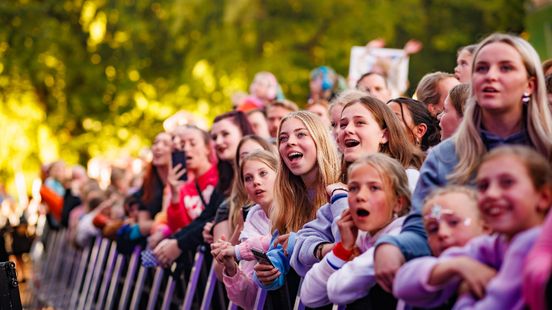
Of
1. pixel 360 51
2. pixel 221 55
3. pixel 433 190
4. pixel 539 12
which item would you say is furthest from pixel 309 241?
pixel 221 55

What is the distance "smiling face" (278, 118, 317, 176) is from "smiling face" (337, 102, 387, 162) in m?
0.69

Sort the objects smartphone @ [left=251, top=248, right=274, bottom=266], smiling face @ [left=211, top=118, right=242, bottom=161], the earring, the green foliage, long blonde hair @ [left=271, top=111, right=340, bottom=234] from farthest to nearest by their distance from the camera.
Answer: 1. the green foliage
2. smiling face @ [left=211, top=118, right=242, bottom=161]
3. long blonde hair @ [left=271, top=111, right=340, bottom=234]
4. smartphone @ [left=251, top=248, right=274, bottom=266]
5. the earring

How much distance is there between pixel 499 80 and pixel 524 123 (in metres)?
0.24

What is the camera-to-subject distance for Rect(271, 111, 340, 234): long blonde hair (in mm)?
8039

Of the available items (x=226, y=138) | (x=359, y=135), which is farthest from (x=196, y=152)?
(x=359, y=135)

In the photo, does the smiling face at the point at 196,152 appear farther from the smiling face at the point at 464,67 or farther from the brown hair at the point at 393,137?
the brown hair at the point at 393,137

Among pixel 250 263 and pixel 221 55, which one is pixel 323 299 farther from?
pixel 221 55

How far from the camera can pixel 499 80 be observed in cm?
567

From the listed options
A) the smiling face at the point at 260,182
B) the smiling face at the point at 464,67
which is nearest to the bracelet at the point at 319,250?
the smiling face at the point at 260,182

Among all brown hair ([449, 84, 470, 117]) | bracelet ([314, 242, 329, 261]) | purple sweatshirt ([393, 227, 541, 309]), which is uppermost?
brown hair ([449, 84, 470, 117])

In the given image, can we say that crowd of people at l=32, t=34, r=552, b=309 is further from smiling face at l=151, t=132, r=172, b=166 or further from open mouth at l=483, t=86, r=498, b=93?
smiling face at l=151, t=132, r=172, b=166

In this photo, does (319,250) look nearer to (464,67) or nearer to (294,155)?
(294,155)

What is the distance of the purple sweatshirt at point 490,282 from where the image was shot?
4598 mm

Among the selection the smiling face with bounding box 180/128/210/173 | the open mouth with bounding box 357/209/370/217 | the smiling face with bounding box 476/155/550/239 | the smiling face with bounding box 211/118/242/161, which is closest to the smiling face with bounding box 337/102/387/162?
the open mouth with bounding box 357/209/370/217
